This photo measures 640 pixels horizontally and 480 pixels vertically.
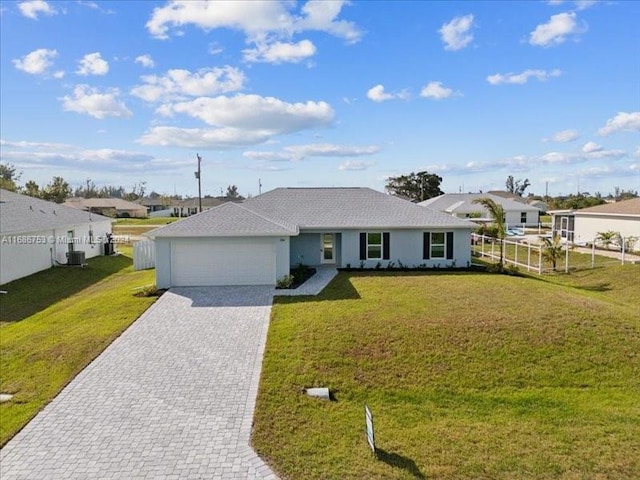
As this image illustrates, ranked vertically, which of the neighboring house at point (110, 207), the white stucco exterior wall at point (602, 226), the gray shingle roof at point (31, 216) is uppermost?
the neighboring house at point (110, 207)

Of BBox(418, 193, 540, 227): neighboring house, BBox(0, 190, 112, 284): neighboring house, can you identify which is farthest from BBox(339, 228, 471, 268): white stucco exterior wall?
BBox(418, 193, 540, 227): neighboring house

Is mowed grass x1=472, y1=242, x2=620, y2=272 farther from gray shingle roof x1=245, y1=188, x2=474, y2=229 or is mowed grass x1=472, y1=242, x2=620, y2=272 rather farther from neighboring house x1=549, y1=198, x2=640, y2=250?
Answer: gray shingle roof x1=245, y1=188, x2=474, y2=229

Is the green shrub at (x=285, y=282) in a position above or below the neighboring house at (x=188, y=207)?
below

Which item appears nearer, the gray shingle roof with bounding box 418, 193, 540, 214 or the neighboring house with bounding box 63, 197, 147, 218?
the gray shingle roof with bounding box 418, 193, 540, 214

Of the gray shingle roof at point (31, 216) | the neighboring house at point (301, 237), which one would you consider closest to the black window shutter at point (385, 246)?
the neighboring house at point (301, 237)

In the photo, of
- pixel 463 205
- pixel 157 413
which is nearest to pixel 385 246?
pixel 157 413

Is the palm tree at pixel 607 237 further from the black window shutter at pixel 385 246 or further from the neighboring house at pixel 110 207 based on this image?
the neighboring house at pixel 110 207

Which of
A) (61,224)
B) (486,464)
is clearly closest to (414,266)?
(486,464)
